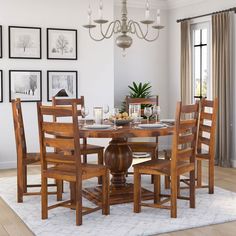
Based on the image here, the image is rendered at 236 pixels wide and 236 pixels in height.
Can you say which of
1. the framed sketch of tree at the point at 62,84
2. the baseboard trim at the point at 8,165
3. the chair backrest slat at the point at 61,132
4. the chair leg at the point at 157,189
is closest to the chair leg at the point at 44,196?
the chair backrest slat at the point at 61,132

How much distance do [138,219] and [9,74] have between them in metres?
3.48

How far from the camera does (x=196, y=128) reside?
436 centimetres

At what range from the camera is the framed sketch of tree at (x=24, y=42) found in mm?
6719

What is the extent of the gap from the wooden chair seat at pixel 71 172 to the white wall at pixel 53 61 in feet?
9.46

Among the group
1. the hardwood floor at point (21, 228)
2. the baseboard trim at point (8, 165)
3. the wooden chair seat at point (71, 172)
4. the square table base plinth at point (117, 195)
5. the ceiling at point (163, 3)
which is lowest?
the hardwood floor at point (21, 228)

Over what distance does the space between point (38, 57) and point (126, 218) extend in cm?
349

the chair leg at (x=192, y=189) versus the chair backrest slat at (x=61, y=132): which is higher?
the chair backrest slat at (x=61, y=132)

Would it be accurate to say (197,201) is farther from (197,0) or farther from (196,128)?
(197,0)

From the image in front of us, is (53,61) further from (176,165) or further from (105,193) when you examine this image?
(176,165)

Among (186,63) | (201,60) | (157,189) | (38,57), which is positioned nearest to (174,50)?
(186,63)

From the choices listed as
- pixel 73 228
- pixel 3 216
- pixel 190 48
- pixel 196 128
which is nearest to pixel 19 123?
pixel 3 216

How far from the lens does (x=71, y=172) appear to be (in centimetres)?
402

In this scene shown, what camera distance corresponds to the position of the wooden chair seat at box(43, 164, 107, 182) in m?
3.99

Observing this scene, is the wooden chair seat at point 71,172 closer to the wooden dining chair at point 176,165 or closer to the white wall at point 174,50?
the wooden dining chair at point 176,165
